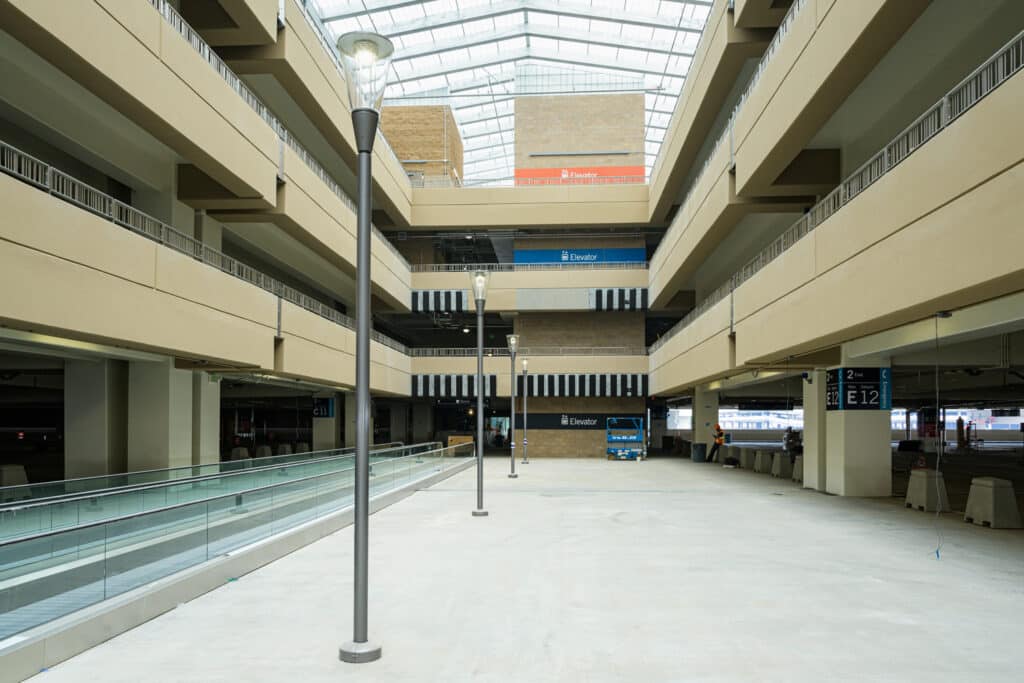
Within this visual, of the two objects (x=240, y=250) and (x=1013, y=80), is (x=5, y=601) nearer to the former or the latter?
(x=1013, y=80)

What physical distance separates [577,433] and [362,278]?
3742 cm

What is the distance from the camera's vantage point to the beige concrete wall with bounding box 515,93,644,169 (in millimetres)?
44875

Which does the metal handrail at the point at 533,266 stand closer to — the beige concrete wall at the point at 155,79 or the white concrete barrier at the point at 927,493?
the beige concrete wall at the point at 155,79

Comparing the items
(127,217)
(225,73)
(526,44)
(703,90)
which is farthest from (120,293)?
(526,44)

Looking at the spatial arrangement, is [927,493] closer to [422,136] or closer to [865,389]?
[865,389]

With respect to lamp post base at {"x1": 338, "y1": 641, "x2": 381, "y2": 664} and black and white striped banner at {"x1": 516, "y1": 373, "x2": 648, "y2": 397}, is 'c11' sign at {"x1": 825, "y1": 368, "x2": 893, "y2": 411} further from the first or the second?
black and white striped banner at {"x1": 516, "y1": 373, "x2": 648, "y2": 397}

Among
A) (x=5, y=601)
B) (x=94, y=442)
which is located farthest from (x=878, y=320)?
(x=94, y=442)

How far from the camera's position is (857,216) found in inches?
532

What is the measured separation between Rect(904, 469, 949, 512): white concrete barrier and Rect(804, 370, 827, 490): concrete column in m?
4.18

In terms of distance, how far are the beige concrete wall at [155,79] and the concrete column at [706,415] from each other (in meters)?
25.8

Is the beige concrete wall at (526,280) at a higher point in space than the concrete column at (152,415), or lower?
higher

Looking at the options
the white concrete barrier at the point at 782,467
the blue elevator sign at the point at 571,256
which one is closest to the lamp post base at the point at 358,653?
the white concrete barrier at the point at 782,467

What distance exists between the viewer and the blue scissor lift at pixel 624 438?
131 feet

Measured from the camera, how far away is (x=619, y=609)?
26.8 feet
